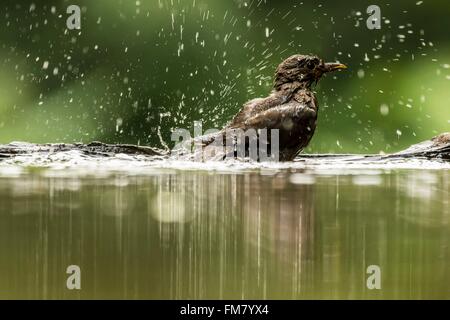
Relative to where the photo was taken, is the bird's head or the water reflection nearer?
the water reflection

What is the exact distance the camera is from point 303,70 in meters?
5.26

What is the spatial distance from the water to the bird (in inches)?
64.5

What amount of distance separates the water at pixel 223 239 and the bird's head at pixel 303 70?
6.92 ft

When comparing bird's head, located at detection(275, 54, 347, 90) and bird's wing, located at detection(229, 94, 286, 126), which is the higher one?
bird's head, located at detection(275, 54, 347, 90)

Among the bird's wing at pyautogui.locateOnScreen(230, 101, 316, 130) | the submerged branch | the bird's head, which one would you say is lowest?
the submerged branch

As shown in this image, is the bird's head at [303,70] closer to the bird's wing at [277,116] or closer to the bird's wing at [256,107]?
the bird's wing at [256,107]

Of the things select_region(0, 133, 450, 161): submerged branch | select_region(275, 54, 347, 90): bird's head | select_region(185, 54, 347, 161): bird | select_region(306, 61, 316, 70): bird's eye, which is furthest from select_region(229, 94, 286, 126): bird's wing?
select_region(0, 133, 450, 161): submerged branch

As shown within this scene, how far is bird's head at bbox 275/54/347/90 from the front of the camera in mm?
5262

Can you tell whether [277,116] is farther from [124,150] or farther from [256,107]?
[124,150]

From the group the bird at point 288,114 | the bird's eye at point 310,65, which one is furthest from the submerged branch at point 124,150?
the bird's eye at point 310,65

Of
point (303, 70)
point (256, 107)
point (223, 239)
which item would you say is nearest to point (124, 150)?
point (256, 107)

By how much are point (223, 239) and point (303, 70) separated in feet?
12.2

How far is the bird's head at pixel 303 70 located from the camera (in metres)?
5.26

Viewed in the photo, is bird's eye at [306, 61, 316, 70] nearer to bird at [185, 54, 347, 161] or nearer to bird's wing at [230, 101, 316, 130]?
bird at [185, 54, 347, 161]
